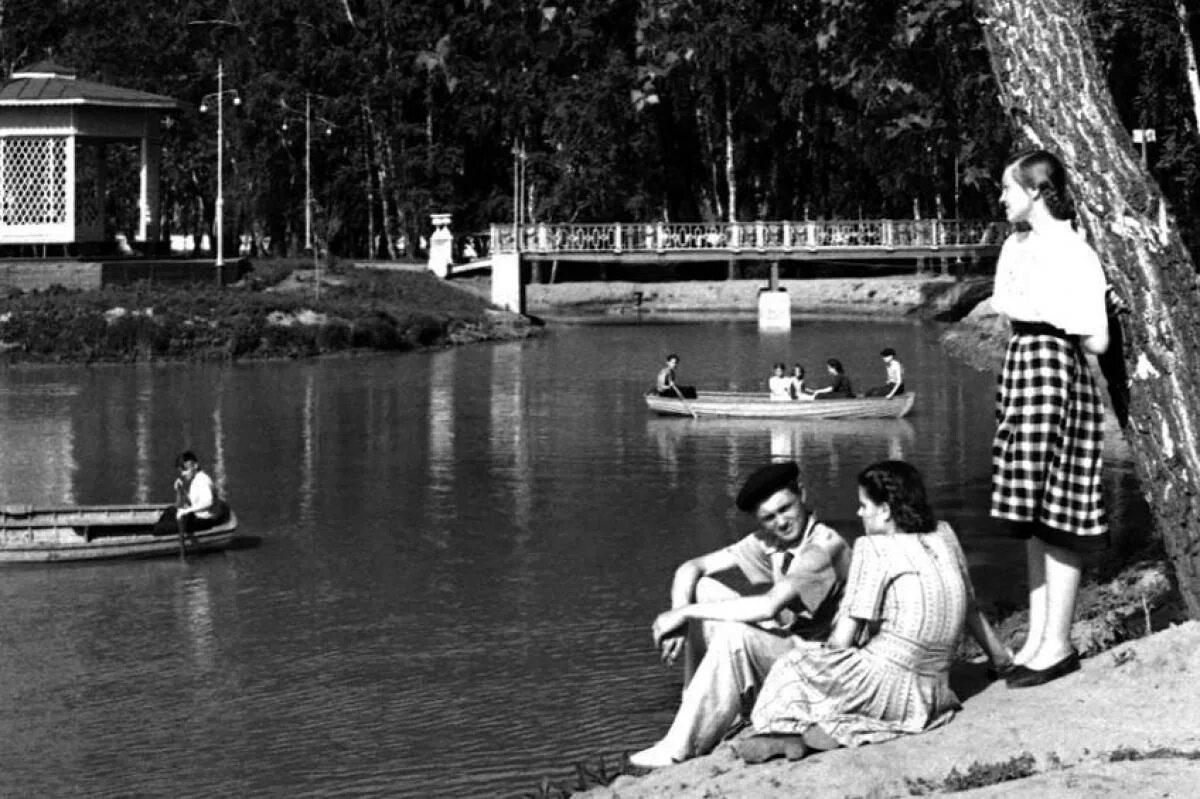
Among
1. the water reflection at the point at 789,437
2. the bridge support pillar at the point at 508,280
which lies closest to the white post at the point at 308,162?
the bridge support pillar at the point at 508,280

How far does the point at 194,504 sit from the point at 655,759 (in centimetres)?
1402

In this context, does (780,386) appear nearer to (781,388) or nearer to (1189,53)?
(781,388)

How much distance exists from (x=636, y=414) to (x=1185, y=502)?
95.9 ft

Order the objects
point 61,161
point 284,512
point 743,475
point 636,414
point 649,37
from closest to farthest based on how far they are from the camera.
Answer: point 649,37
point 284,512
point 743,475
point 636,414
point 61,161

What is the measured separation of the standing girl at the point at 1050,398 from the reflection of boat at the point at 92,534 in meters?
14.3

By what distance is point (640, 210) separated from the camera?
77188 millimetres

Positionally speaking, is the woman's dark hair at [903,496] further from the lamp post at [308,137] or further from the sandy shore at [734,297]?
the lamp post at [308,137]

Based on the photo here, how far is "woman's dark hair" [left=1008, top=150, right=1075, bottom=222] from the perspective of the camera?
1056 centimetres

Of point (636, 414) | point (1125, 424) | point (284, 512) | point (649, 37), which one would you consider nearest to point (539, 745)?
point (1125, 424)

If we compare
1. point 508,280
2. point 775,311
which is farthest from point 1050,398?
point 508,280

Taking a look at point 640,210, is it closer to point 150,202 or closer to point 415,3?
point 415,3

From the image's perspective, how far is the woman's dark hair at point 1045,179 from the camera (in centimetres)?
1056

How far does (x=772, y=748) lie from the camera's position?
33.1 feet

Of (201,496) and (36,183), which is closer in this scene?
(201,496)
